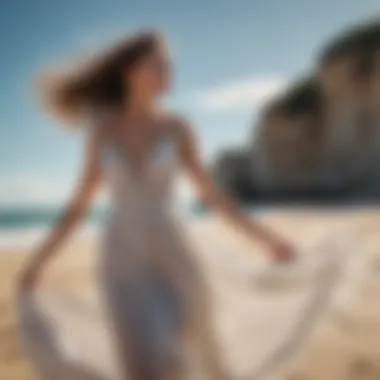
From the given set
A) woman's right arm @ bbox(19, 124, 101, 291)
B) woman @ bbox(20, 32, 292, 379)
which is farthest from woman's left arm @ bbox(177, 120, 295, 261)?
woman's right arm @ bbox(19, 124, 101, 291)

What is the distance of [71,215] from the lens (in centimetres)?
120

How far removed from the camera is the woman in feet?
3.67

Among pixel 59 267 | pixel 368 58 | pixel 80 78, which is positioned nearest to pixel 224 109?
pixel 80 78

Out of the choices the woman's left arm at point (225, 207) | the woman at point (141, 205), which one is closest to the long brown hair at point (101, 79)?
the woman at point (141, 205)

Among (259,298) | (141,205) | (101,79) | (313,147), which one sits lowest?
(259,298)

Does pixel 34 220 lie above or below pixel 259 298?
above

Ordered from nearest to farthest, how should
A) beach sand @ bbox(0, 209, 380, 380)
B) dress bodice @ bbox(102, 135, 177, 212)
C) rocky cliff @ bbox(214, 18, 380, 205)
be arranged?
dress bodice @ bbox(102, 135, 177, 212)
beach sand @ bbox(0, 209, 380, 380)
rocky cliff @ bbox(214, 18, 380, 205)

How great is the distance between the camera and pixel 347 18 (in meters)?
1.45

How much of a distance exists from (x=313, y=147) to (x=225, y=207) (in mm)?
483

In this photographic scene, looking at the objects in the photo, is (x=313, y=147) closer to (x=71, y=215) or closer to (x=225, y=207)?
(x=225, y=207)

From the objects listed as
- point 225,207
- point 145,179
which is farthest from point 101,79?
point 225,207

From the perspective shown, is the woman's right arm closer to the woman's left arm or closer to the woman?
the woman

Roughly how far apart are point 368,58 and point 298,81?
427 mm

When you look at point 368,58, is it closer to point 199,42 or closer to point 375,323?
point 199,42
